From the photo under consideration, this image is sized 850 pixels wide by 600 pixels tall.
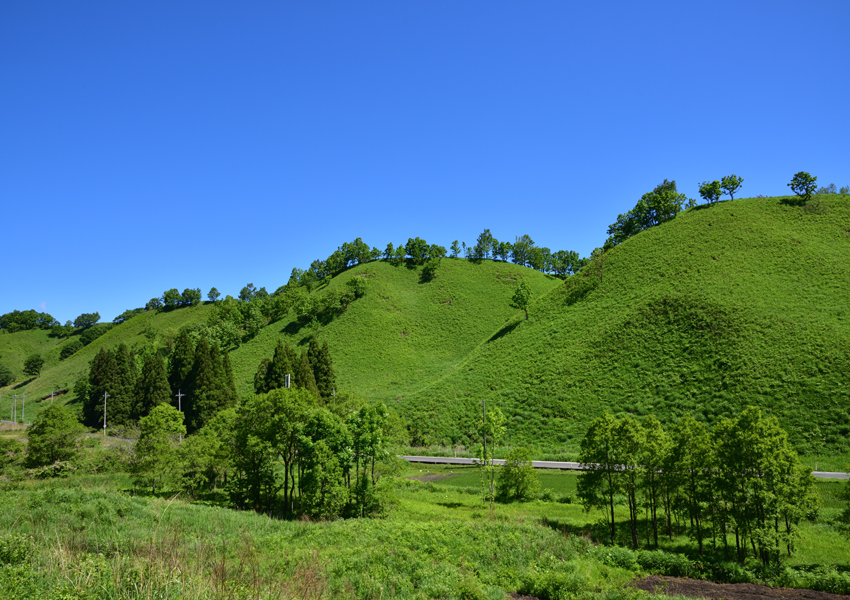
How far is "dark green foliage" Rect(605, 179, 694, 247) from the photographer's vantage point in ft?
342

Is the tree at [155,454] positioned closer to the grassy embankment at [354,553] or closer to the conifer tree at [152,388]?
the grassy embankment at [354,553]

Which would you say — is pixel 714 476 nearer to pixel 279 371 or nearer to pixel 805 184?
pixel 279 371

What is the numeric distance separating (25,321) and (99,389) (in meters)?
151

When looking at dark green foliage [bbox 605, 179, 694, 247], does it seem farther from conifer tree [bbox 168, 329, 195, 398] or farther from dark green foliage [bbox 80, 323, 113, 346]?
dark green foliage [bbox 80, 323, 113, 346]

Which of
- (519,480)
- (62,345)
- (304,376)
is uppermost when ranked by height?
(62,345)

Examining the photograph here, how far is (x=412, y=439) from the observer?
64.1 metres

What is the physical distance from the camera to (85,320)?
189m

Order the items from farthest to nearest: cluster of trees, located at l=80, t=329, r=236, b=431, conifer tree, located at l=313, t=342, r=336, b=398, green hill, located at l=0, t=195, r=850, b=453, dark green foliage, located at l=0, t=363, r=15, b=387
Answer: dark green foliage, located at l=0, t=363, r=15, b=387, conifer tree, located at l=313, t=342, r=336, b=398, cluster of trees, located at l=80, t=329, r=236, b=431, green hill, located at l=0, t=195, r=850, b=453

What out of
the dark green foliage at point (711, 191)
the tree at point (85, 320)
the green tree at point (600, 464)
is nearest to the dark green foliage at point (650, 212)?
the dark green foliage at point (711, 191)

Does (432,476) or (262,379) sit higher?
(262,379)

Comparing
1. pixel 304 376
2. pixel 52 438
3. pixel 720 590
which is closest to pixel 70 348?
pixel 304 376

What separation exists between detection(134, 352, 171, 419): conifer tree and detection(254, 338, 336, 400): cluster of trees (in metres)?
13.8

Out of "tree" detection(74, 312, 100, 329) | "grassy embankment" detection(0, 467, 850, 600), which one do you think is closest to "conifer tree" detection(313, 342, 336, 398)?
"grassy embankment" detection(0, 467, 850, 600)

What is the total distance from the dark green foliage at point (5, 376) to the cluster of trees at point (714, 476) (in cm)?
17219
